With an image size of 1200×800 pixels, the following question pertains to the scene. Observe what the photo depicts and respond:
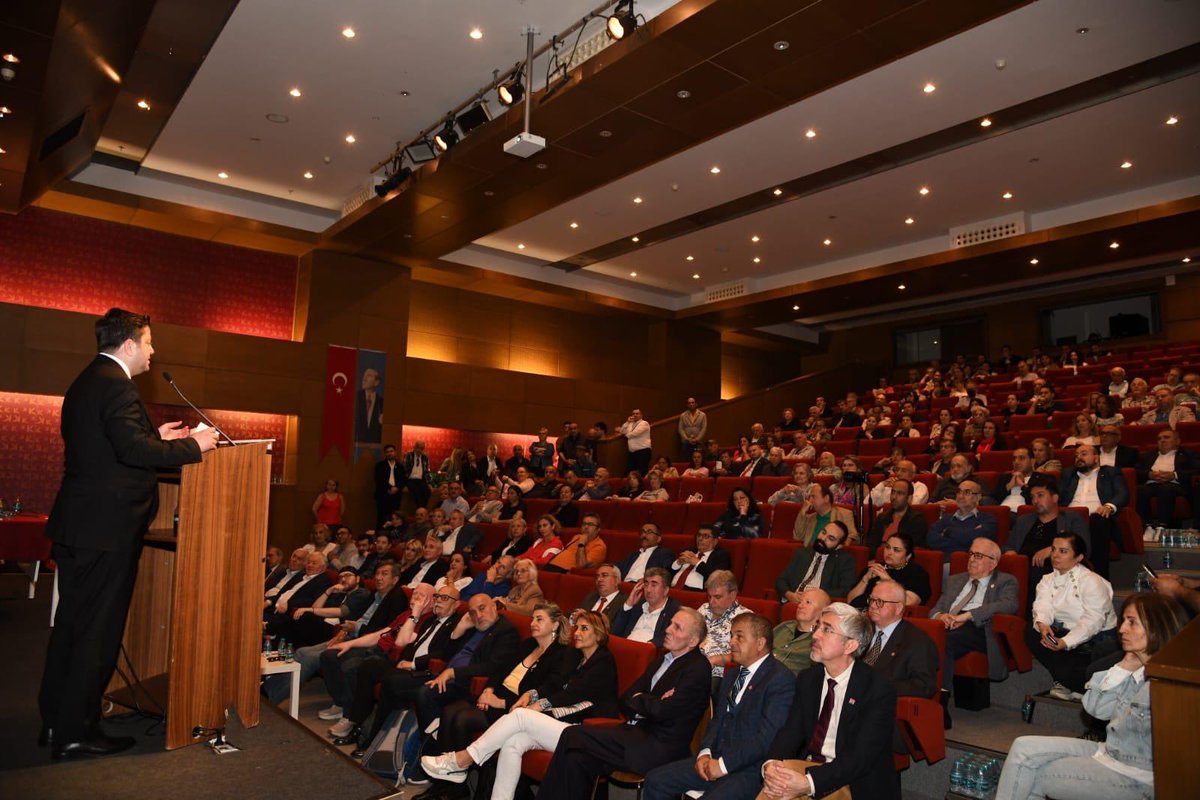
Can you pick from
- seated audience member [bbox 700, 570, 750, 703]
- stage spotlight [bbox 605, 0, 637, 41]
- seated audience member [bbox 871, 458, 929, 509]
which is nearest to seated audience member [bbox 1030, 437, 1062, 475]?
seated audience member [bbox 871, 458, 929, 509]

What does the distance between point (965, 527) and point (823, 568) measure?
93 centimetres

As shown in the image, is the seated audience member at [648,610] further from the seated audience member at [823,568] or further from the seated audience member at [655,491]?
the seated audience member at [655,491]

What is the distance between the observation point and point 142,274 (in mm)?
10148

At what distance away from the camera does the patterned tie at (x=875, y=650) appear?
3.42 m

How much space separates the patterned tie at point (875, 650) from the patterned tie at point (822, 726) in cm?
60

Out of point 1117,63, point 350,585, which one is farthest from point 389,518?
point 1117,63

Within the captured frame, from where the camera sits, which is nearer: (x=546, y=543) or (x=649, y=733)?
(x=649, y=733)

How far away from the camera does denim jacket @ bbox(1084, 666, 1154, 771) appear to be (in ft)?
8.09

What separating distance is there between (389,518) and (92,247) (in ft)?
15.2

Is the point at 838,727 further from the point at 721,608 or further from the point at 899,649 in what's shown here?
the point at 721,608

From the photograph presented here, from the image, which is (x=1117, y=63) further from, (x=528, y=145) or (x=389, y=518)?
(x=389, y=518)

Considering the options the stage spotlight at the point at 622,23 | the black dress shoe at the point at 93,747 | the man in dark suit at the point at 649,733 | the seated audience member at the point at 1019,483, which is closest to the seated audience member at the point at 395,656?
the man in dark suit at the point at 649,733

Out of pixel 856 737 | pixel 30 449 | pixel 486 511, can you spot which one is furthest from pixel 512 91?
pixel 30 449

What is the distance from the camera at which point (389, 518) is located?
10000mm
